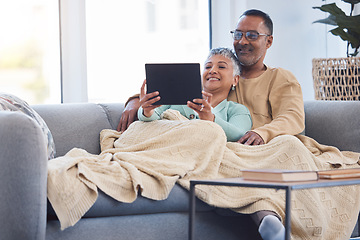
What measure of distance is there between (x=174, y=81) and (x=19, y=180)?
2.89 ft

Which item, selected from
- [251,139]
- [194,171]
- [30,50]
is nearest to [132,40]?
[30,50]

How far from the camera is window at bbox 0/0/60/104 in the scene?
121 inches

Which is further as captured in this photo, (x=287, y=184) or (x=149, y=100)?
(x=149, y=100)

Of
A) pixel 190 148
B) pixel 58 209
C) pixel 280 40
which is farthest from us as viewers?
pixel 280 40

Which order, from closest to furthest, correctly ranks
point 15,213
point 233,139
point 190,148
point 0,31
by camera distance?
point 15,213, point 190,148, point 233,139, point 0,31

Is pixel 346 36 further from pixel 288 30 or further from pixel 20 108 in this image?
pixel 20 108

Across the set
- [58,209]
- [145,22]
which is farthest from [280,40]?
[58,209]

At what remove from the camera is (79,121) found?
98.8 inches

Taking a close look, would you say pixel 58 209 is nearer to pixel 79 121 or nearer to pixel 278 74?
pixel 79 121

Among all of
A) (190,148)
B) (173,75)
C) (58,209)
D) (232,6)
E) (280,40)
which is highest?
(232,6)

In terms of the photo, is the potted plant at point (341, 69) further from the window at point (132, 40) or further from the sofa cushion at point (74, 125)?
the sofa cushion at point (74, 125)

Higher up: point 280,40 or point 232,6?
point 232,6

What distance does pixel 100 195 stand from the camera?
6.20 ft

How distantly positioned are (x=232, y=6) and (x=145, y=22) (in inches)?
23.9
